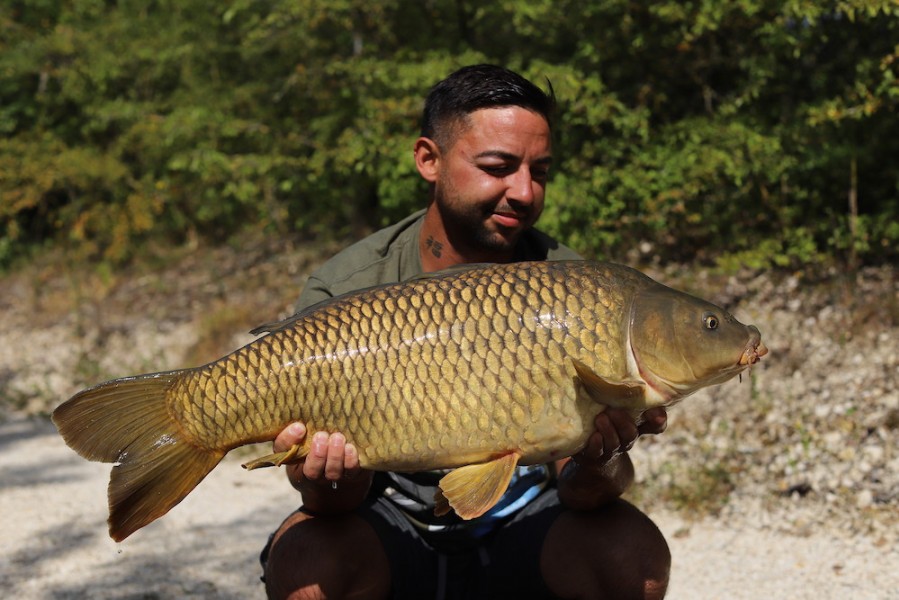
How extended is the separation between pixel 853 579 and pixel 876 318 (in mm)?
1520

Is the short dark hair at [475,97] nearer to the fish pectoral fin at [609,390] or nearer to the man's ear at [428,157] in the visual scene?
the man's ear at [428,157]

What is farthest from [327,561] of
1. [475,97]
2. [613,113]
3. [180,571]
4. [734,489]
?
[613,113]

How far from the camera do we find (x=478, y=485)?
58.7 inches

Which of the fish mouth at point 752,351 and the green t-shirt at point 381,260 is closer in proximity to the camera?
the fish mouth at point 752,351

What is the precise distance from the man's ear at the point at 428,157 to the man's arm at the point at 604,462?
681 mm

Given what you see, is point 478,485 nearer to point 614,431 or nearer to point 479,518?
point 614,431

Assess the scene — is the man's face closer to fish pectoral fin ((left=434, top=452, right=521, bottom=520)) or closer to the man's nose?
the man's nose

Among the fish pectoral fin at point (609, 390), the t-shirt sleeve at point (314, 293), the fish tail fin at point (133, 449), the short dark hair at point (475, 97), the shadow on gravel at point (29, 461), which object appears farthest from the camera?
the shadow on gravel at point (29, 461)

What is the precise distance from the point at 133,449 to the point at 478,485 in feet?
1.91

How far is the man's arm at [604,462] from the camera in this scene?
1.53 m

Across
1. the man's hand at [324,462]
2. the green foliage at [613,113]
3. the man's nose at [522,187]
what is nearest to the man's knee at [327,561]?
the man's hand at [324,462]

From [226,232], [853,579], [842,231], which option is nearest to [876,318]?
[842,231]

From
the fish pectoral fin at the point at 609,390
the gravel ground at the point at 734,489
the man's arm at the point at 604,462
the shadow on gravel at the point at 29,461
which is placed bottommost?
the shadow on gravel at the point at 29,461

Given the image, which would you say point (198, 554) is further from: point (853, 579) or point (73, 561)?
point (853, 579)
